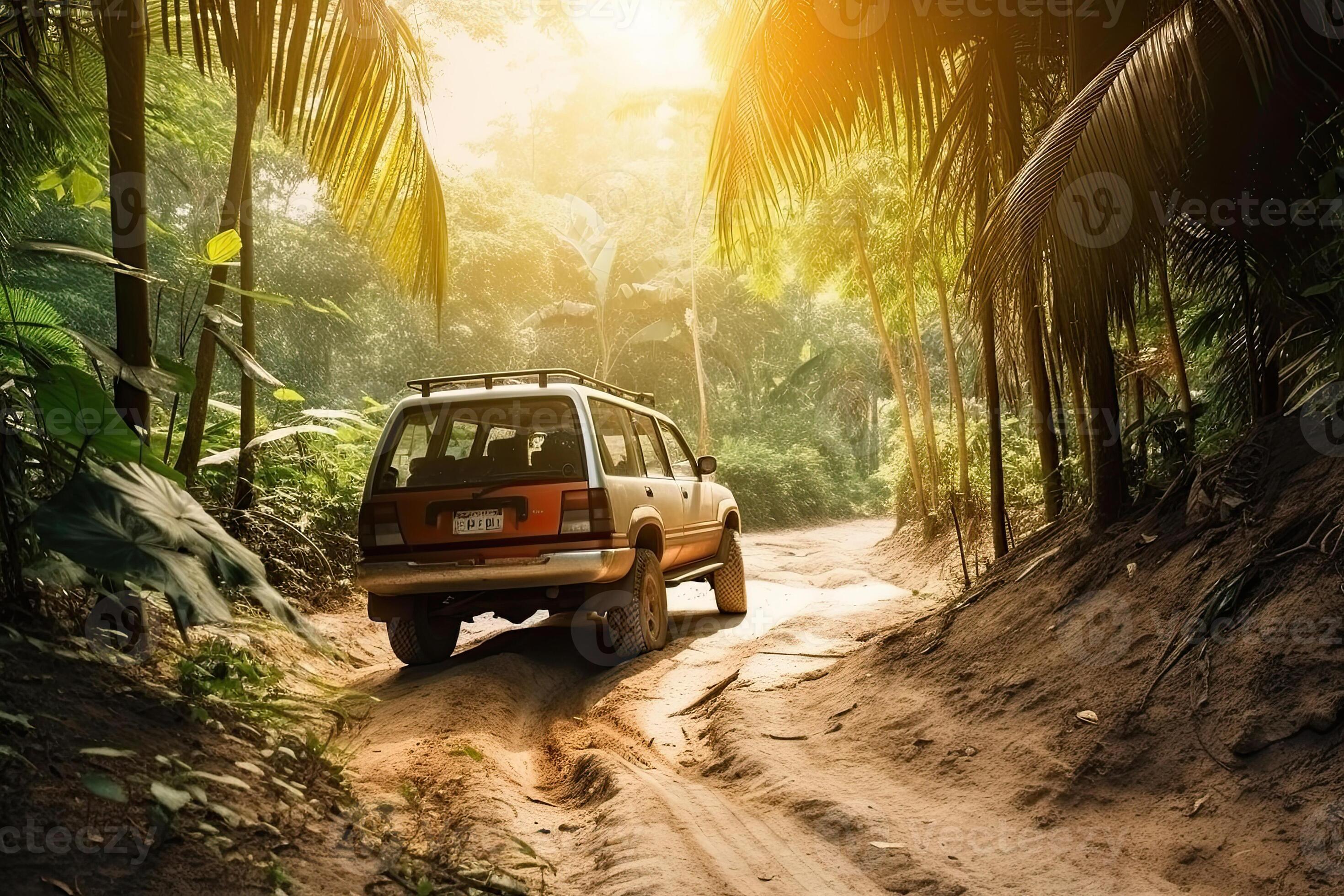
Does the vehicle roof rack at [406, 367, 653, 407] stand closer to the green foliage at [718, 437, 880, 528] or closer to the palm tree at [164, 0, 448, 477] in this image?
the palm tree at [164, 0, 448, 477]

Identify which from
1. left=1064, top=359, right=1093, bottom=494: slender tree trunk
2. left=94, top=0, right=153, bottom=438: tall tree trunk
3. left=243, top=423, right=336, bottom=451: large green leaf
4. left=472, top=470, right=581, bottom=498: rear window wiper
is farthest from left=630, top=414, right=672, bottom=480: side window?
left=94, top=0, right=153, bottom=438: tall tree trunk

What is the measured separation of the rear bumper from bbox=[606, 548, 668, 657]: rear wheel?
1.71ft

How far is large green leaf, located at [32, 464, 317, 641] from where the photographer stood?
212cm

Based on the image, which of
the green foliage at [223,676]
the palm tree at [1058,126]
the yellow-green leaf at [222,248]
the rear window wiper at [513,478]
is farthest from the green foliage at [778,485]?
the green foliage at [223,676]

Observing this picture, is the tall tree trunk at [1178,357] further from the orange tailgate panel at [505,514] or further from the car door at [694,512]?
the car door at [694,512]

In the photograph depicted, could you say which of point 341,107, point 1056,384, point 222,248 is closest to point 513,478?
point 222,248

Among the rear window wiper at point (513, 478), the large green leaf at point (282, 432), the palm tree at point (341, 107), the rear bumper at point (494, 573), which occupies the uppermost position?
the palm tree at point (341, 107)

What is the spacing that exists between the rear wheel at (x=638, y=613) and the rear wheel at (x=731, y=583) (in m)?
2.44

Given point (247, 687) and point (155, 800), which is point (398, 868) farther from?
point (247, 687)

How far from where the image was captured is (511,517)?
22.8 ft

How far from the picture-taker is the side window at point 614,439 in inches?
291

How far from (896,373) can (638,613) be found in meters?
11.6

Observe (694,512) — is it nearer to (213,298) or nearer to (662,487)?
(662,487)

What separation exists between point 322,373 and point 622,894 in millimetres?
25455
